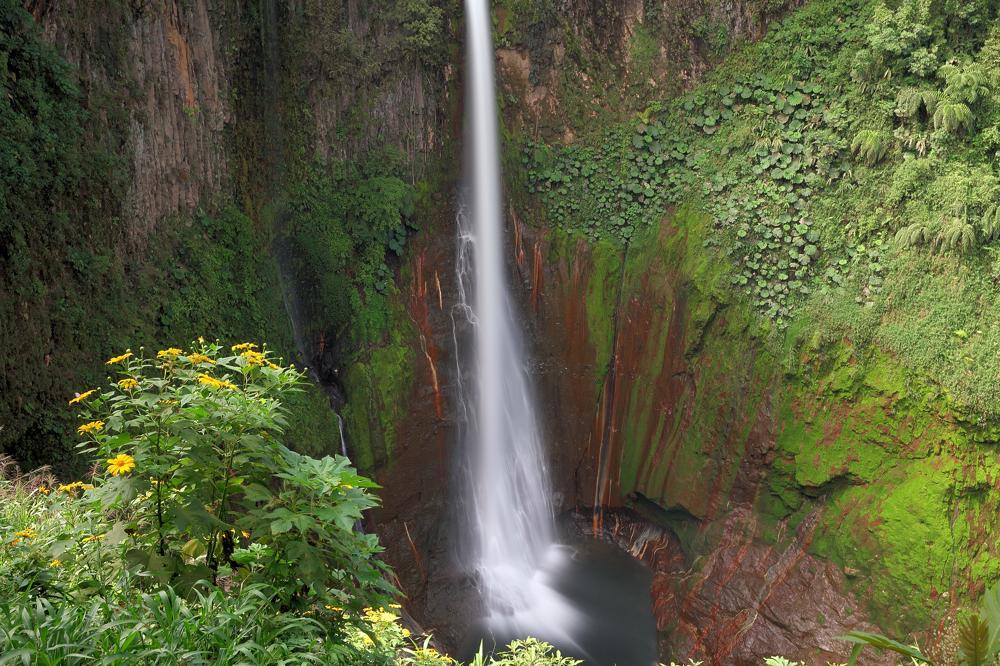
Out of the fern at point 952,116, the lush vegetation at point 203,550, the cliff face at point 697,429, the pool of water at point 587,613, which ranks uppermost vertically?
the fern at point 952,116

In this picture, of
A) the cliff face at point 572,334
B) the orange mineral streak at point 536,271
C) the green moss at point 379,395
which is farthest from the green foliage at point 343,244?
the orange mineral streak at point 536,271

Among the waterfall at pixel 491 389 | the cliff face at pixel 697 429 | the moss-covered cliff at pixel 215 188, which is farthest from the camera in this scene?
the waterfall at pixel 491 389

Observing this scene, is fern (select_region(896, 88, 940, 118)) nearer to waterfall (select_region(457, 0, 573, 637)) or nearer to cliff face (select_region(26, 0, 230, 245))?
waterfall (select_region(457, 0, 573, 637))

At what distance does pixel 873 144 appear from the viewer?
8609 millimetres

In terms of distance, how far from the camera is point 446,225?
32.9 ft

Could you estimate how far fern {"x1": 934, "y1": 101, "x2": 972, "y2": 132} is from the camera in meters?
8.02

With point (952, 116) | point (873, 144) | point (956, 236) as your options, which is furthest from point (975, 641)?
point (873, 144)

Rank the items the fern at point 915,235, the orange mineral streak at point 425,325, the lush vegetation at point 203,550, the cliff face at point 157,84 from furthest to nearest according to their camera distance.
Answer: the orange mineral streak at point 425,325, the fern at point 915,235, the cliff face at point 157,84, the lush vegetation at point 203,550

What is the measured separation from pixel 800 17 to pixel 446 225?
5.72 metres

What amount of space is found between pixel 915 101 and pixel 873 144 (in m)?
0.62

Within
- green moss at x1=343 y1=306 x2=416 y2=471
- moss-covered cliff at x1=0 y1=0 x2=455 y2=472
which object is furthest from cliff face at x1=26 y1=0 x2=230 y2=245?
green moss at x1=343 y1=306 x2=416 y2=471

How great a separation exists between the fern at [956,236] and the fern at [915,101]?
4.64 ft

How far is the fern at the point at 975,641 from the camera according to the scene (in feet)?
5.48

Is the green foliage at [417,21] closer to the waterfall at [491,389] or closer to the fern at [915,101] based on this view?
the waterfall at [491,389]
